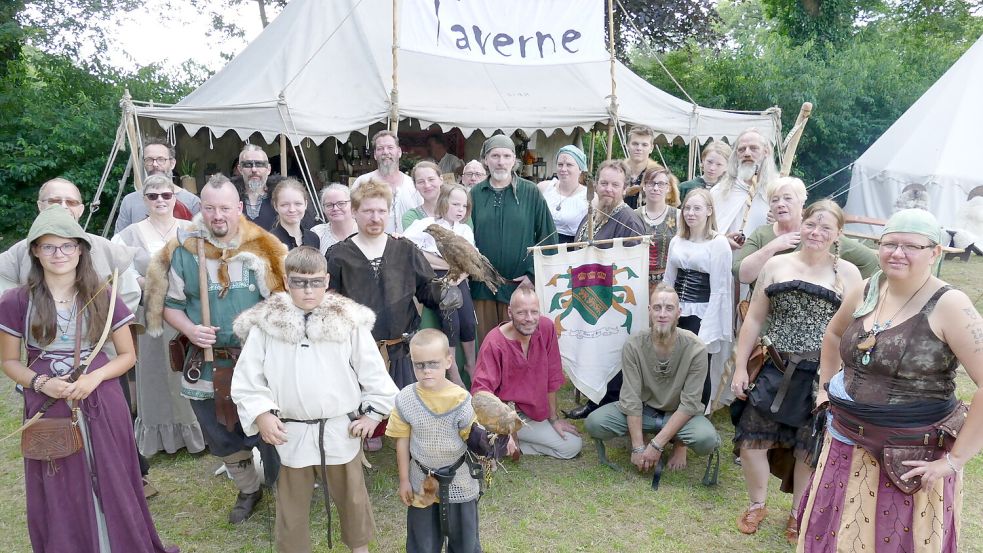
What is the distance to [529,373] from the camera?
3828 millimetres

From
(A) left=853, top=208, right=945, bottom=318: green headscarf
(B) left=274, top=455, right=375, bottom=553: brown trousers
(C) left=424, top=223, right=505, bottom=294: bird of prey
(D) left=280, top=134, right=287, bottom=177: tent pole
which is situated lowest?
(B) left=274, top=455, right=375, bottom=553: brown trousers

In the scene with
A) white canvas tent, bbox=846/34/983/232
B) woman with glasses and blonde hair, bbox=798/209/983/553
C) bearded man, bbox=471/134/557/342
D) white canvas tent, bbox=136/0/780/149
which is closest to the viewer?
woman with glasses and blonde hair, bbox=798/209/983/553

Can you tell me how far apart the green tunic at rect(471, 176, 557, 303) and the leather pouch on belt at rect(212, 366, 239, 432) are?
191 centimetres

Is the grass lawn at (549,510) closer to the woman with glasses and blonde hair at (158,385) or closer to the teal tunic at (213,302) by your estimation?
the woman with glasses and blonde hair at (158,385)

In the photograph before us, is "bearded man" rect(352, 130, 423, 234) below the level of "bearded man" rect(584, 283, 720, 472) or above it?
above

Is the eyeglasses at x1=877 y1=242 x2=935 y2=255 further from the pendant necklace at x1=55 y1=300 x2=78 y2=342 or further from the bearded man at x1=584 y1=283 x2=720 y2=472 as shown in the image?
the pendant necklace at x1=55 y1=300 x2=78 y2=342

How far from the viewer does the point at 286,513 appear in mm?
2678

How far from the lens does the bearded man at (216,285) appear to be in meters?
2.93

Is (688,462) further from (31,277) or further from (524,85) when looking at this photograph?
(524,85)

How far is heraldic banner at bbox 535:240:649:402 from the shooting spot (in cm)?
408

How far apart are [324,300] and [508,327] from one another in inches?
55.1

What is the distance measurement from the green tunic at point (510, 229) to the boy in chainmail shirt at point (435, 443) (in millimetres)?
1931

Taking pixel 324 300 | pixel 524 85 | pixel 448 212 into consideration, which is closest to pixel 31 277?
pixel 324 300

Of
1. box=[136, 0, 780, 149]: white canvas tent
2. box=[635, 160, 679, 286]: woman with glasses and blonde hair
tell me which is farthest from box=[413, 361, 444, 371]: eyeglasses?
box=[136, 0, 780, 149]: white canvas tent
